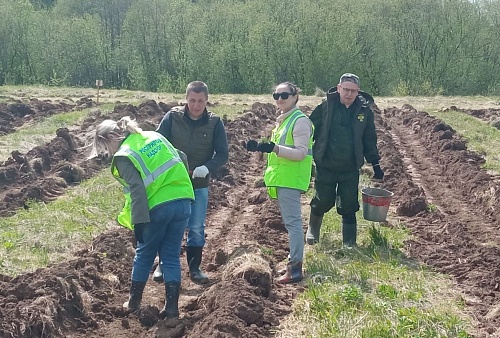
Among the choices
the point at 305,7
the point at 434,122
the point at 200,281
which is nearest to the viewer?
the point at 200,281

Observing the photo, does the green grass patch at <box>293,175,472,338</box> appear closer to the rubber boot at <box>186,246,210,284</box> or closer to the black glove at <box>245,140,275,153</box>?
the rubber boot at <box>186,246,210,284</box>

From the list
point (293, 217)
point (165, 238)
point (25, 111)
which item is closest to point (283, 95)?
point (293, 217)

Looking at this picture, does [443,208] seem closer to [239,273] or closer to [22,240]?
[239,273]

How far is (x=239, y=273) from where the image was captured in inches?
255

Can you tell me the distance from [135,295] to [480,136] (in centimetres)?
1506

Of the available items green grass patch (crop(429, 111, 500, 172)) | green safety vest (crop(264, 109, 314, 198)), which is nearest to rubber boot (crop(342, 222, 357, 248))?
green safety vest (crop(264, 109, 314, 198))

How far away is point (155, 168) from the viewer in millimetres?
5324

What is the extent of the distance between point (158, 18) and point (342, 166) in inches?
2034

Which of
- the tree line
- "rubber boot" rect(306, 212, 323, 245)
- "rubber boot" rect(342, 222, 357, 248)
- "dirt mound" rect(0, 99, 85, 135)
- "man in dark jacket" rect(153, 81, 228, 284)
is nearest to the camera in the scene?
"man in dark jacket" rect(153, 81, 228, 284)

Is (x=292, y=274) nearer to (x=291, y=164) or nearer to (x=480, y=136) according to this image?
(x=291, y=164)

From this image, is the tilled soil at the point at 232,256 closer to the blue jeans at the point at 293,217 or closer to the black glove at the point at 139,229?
the blue jeans at the point at 293,217

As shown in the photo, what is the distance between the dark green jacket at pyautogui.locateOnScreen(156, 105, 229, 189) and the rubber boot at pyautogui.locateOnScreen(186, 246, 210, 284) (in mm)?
726

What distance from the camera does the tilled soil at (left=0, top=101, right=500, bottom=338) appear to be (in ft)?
18.1

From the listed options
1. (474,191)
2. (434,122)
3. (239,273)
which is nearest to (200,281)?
(239,273)
